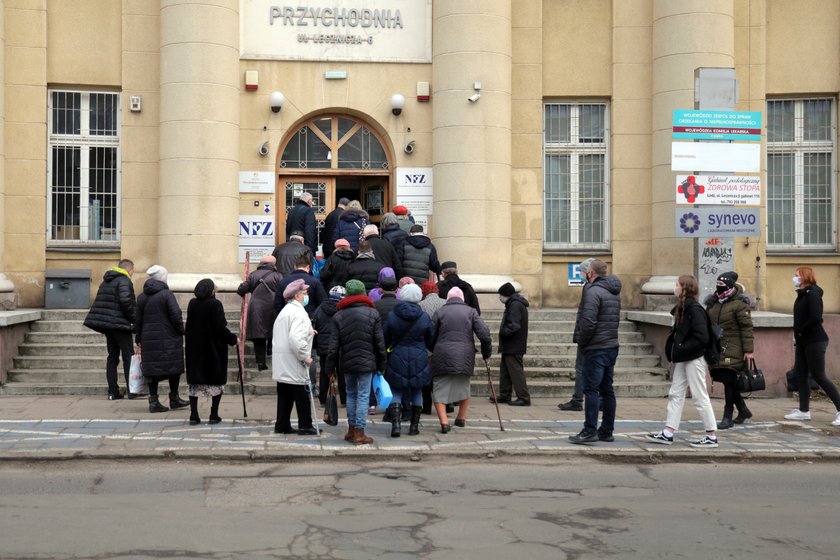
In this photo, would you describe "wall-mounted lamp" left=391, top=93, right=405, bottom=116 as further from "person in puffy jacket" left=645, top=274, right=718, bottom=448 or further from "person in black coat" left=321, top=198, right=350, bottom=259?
"person in puffy jacket" left=645, top=274, right=718, bottom=448

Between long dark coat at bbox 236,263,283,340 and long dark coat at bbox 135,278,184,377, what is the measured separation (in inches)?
74.8

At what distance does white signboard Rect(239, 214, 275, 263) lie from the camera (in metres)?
18.4

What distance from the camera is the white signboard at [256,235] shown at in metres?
18.4

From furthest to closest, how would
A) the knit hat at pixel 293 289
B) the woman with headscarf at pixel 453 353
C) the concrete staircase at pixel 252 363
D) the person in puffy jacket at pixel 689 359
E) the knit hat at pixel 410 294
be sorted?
1. the concrete staircase at pixel 252 363
2. the woman with headscarf at pixel 453 353
3. the knit hat at pixel 410 294
4. the knit hat at pixel 293 289
5. the person in puffy jacket at pixel 689 359

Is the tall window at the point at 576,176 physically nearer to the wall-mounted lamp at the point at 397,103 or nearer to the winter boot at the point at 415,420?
the wall-mounted lamp at the point at 397,103

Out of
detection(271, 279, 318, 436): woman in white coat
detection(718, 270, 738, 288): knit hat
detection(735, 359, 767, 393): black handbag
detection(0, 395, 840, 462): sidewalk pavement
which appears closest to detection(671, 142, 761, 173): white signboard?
detection(718, 270, 738, 288): knit hat

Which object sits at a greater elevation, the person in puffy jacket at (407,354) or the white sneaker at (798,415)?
the person in puffy jacket at (407,354)

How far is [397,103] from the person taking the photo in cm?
1859

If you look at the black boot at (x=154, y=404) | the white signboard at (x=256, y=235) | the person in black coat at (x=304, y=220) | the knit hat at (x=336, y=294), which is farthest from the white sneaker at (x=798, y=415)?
the white signboard at (x=256, y=235)

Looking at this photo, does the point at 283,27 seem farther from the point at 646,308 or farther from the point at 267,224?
the point at 646,308

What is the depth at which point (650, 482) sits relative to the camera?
9.89 metres

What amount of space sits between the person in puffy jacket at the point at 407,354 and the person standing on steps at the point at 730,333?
3.39 metres

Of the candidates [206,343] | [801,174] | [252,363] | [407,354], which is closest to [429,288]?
[407,354]

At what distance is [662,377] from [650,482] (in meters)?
6.50
